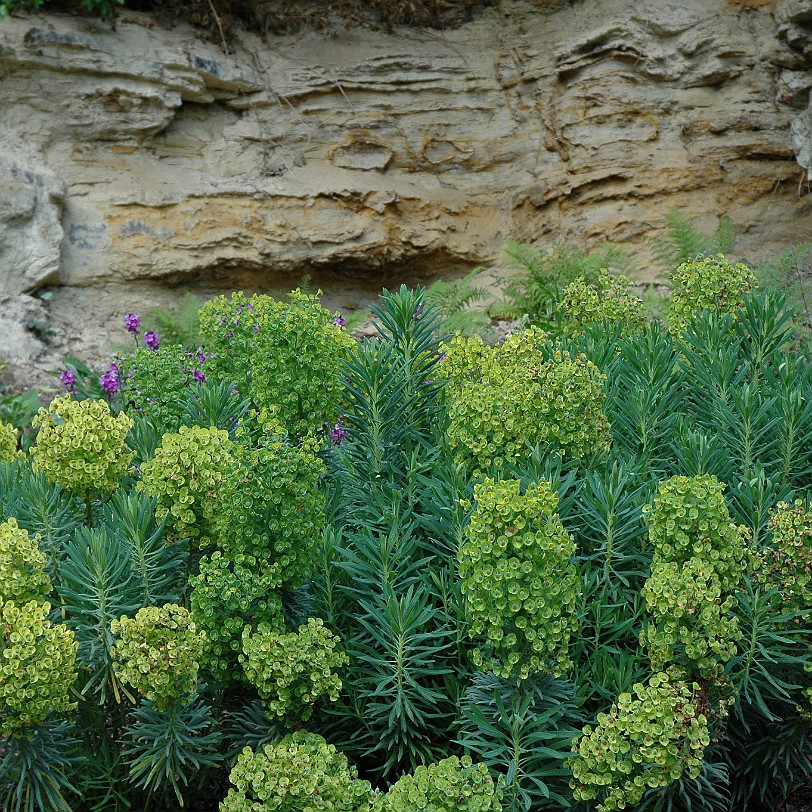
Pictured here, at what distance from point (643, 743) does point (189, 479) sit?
1365 mm

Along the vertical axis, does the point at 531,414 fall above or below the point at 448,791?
above

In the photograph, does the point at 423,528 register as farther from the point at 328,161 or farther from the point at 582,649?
the point at 328,161

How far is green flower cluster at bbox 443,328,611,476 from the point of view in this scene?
296 cm

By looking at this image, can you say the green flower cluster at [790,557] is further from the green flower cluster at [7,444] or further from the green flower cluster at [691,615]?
the green flower cluster at [7,444]

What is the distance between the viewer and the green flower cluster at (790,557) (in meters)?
2.53

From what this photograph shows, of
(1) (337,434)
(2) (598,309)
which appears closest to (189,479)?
(1) (337,434)

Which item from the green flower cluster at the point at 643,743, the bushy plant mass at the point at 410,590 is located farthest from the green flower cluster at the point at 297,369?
the green flower cluster at the point at 643,743

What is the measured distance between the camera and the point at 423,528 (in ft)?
9.95

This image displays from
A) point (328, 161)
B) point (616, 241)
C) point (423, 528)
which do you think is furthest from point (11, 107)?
point (423, 528)

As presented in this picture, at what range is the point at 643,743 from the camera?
224cm

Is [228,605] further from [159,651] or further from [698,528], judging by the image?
[698,528]

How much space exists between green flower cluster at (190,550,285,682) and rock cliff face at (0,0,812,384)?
572 cm

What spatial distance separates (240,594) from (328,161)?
699cm


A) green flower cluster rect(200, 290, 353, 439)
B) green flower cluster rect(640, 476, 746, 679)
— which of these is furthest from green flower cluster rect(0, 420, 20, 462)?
green flower cluster rect(640, 476, 746, 679)
